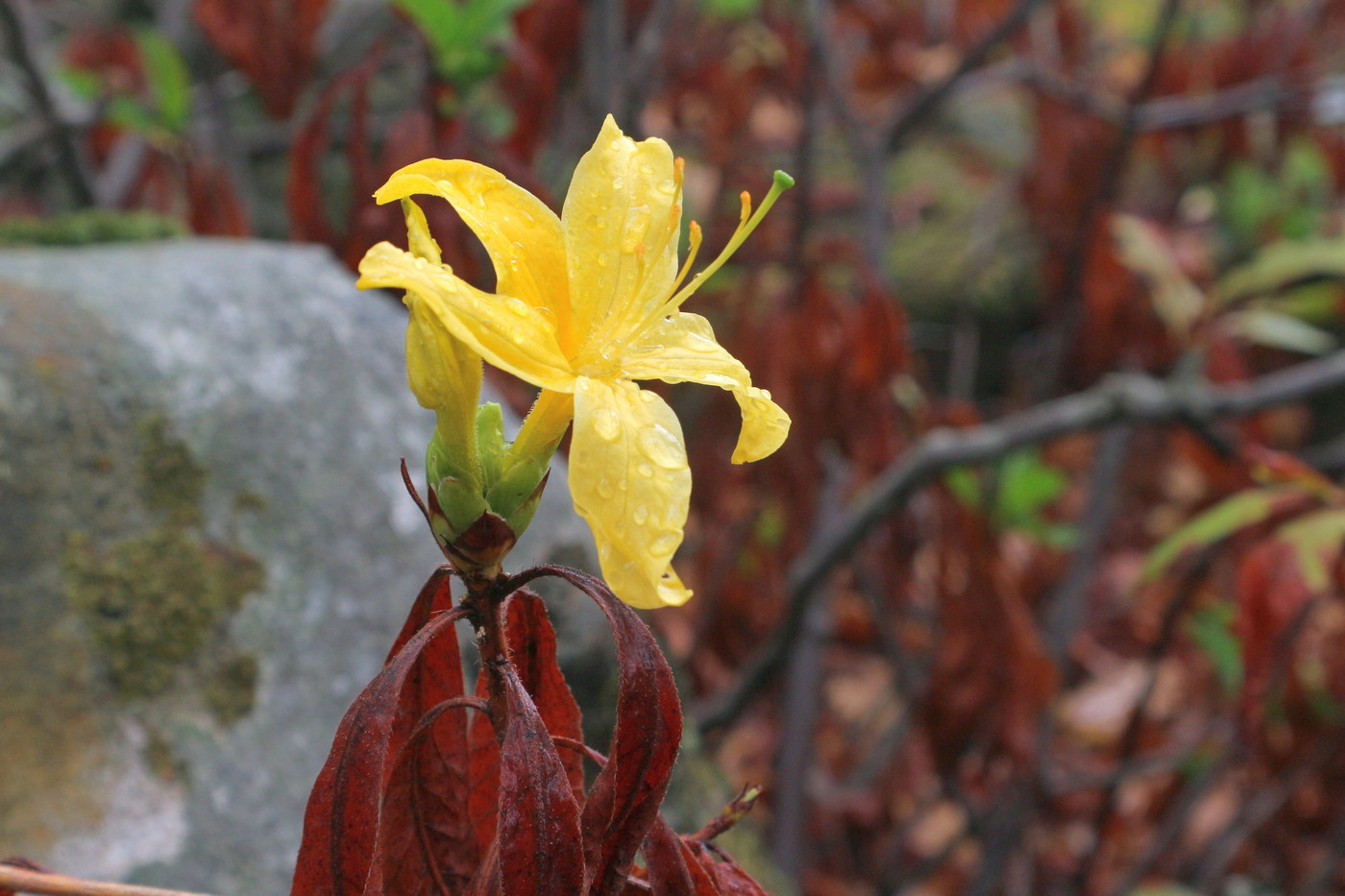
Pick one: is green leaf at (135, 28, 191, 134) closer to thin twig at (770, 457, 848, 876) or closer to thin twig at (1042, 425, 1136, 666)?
thin twig at (770, 457, 848, 876)

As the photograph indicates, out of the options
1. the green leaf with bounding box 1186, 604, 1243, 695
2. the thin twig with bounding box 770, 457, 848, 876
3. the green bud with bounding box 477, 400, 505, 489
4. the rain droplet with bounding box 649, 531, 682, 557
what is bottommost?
the thin twig with bounding box 770, 457, 848, 876

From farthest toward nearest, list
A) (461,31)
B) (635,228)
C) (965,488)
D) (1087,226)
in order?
1. (1087,226)
2. (965,488)
3. (461,31)
4. (635,228)

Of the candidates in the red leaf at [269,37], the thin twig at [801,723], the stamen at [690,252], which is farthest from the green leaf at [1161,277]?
the stamen at [690,252]

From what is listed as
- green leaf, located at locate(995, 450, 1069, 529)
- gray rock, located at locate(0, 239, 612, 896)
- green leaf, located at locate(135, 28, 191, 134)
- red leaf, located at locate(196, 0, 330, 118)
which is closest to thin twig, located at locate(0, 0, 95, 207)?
green leaf, located at locate(135, 28, 191, 134)

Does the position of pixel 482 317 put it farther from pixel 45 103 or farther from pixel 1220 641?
pixel 1220 641

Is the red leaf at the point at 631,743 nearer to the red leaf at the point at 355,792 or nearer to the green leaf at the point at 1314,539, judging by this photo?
the red leaf at the point at 355,792

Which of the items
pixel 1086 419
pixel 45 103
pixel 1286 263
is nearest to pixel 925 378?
pixel 1286 263
